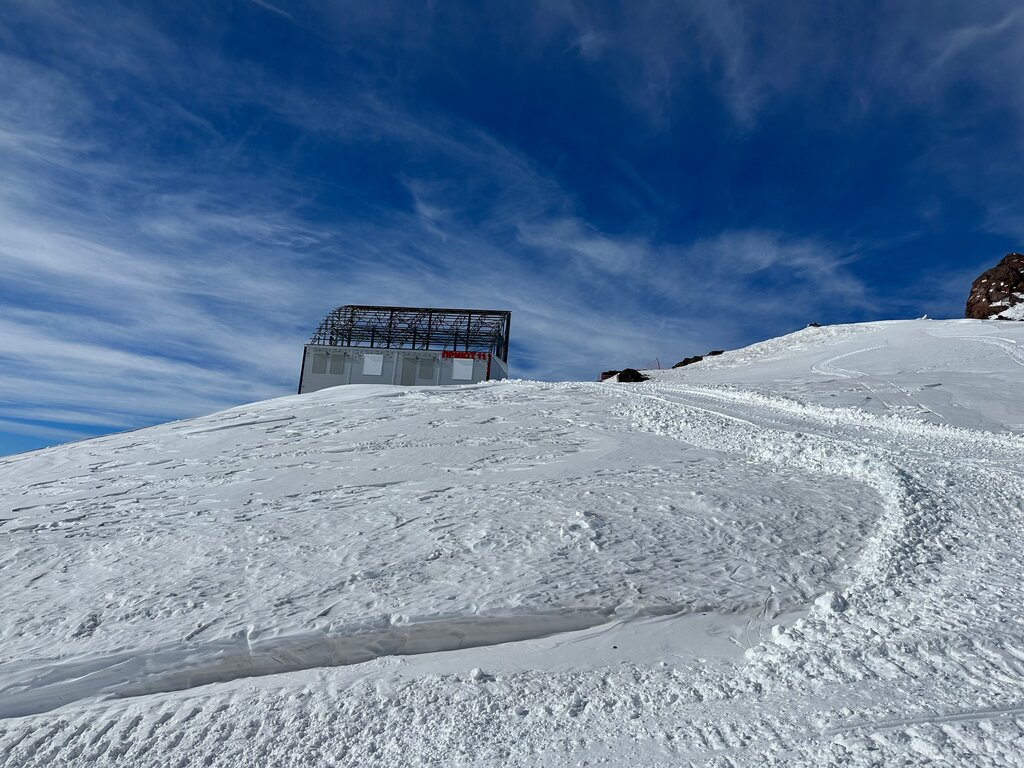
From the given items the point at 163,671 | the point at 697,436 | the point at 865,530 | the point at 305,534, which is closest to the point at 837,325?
the point at 697,436

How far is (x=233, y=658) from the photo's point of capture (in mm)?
2549

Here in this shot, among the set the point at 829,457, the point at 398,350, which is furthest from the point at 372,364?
the point at 829,457

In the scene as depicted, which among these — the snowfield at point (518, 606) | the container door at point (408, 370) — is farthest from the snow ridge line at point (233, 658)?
the container door at point (408, 370)

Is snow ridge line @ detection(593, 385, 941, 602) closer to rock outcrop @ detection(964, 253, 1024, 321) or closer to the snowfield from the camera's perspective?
the snowfield

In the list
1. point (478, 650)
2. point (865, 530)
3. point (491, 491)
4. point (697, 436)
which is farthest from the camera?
point (697, 436)

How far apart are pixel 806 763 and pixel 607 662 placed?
774mm

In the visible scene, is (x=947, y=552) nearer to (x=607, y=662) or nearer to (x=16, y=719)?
(x=607, y=662)

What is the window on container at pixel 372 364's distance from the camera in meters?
28.1

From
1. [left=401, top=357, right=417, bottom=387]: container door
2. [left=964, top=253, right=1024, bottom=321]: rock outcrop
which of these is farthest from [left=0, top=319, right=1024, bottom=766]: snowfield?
[left=964, top=253, right=1024, bottom=321]: rock outcrop

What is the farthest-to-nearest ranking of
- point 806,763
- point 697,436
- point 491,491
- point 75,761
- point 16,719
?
1. point 697,436
2. point 491,491
3. point 16,719
4. point 75,761
5. point 806,763

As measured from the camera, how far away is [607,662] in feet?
8.23

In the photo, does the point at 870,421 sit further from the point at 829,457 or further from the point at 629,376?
the point at 629,376

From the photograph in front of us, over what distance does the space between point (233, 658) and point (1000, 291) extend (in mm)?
30236

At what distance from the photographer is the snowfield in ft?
7.04
